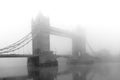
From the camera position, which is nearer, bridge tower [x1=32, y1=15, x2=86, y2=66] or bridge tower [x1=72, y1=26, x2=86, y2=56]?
bridge tower [x1=32, y1=15, x2=86, y2=66]

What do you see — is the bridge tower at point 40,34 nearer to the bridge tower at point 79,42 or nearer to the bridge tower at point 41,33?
the bridge tower at point 41,33

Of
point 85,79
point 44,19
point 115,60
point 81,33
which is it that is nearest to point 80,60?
point 81,33

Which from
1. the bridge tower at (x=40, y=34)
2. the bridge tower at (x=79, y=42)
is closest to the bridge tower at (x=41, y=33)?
the bridge tower at (x=40, y=34)

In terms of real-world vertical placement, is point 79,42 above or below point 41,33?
below

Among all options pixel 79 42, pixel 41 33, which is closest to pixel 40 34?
pixel 41 33

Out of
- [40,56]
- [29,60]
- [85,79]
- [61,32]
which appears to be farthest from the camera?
[61,32]

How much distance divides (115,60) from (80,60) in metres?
8.99

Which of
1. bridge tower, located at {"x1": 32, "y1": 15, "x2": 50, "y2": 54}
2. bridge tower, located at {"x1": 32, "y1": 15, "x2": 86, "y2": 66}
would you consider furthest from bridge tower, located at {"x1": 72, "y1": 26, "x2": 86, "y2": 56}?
bridge tower, located at {"x1": 32, "y1": 15, "x2": 50, "y2": 54}

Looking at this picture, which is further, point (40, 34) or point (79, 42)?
point (79, 42)

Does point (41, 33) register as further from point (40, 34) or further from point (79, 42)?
point (79, 42)

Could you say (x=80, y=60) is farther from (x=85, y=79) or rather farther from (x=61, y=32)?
(x=85, y=79)

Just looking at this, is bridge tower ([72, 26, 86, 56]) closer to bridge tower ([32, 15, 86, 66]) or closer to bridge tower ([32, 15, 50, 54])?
bridge tower ([32, 15, 86, 66])

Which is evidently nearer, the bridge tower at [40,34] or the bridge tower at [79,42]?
the bridge tower at [40,34]

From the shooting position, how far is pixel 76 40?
119 ft
